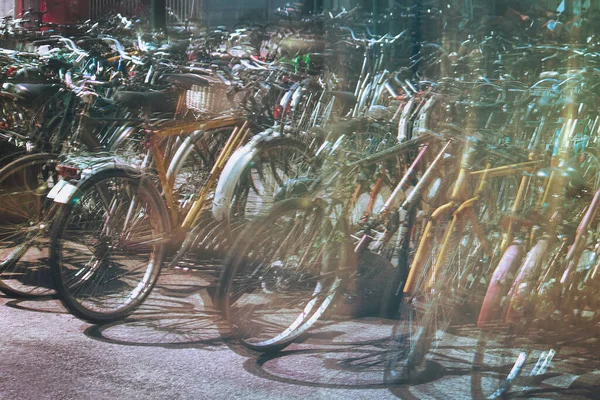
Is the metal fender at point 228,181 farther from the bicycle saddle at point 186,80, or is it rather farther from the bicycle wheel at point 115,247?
the bicycle saddle at point 186,80

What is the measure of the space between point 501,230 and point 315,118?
346 cm

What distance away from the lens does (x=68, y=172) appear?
14.8 feet

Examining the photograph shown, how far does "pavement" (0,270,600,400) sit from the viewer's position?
3.70 meters

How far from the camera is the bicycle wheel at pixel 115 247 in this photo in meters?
4.41

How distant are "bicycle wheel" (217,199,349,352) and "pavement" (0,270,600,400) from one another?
0.49 feet

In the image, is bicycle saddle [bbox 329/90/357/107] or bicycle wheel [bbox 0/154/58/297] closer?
bicycle wheel [bbox 0/154/58/297]

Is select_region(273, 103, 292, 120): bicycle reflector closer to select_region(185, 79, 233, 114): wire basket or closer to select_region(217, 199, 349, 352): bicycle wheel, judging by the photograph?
select_region(185, 79, 233, 114): wire basket

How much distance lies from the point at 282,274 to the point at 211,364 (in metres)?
0.55

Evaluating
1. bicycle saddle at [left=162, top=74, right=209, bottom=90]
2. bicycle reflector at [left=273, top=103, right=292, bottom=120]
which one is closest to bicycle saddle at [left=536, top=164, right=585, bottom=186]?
bicycle saddle at [left=162, top=74, right=209, bottom=90]

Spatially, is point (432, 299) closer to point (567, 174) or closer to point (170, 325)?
point (567, 174)

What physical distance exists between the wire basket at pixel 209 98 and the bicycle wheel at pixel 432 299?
2133mm

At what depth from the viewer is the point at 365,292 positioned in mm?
4969

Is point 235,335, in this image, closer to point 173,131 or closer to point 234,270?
point 234,270

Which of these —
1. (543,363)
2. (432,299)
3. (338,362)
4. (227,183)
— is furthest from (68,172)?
(543,363)
